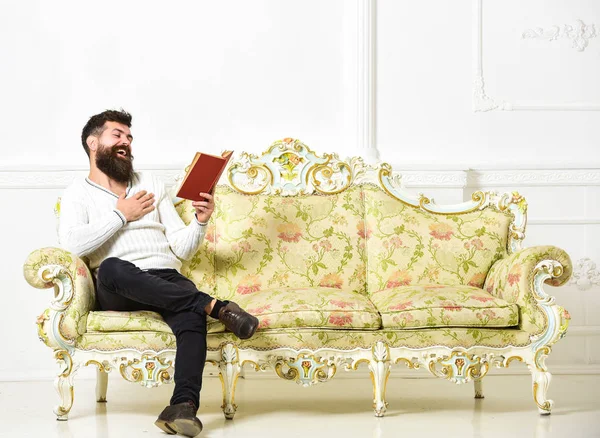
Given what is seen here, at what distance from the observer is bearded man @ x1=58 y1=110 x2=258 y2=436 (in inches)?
107

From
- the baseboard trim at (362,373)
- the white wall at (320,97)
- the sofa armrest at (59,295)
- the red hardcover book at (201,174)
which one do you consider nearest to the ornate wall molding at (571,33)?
the white wall at (320,97)

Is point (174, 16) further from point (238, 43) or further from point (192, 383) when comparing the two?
point (192, 383)

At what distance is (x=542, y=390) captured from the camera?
297cm

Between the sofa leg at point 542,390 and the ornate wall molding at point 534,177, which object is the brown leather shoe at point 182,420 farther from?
the ornate wall molding at point 534,177

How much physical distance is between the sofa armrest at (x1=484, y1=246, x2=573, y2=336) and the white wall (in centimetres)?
102

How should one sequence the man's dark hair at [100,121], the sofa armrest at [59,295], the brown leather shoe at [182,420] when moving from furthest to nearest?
the man's dark hair at [100,121] → the sofa armrest at [59,295] → the brown leather shoe at [182,420]

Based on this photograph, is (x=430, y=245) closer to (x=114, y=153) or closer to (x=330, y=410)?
(x=330, y=410)

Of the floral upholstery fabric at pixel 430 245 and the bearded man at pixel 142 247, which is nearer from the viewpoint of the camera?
the bearded man at pixel 142 247

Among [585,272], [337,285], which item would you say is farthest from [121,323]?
[585,272]

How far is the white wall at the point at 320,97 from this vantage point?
3920 mm

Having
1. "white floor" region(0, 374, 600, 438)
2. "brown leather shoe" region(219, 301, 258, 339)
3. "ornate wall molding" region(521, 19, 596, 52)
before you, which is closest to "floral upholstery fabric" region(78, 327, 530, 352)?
"brown leather shoe" region(219, 301, 258, 339)

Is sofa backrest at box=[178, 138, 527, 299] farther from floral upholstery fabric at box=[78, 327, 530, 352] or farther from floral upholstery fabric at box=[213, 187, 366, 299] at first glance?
floral upholstery fabric at box=[78, 327, 530, 352]

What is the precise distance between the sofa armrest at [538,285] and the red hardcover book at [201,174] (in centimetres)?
119

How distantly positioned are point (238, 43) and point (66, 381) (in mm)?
1944
